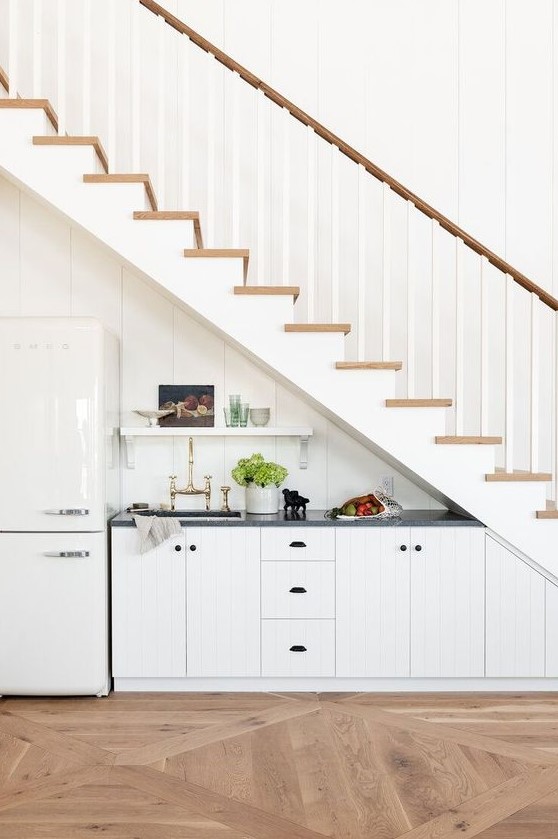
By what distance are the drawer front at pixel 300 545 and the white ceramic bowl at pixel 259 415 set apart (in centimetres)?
69

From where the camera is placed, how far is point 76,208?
138 inches

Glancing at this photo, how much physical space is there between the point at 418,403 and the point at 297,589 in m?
1.05

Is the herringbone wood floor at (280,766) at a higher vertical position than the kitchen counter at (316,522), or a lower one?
lower

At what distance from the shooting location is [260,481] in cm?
398

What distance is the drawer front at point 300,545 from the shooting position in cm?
375

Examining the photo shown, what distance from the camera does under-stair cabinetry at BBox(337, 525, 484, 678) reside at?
3.72 m

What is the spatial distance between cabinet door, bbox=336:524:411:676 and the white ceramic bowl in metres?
0.84

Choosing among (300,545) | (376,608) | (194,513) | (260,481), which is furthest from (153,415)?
(376,608)

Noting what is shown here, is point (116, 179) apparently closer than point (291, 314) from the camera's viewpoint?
Yes

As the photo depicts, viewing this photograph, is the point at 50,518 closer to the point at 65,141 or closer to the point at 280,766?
the point at 280,766

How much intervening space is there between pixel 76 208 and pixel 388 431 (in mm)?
1723

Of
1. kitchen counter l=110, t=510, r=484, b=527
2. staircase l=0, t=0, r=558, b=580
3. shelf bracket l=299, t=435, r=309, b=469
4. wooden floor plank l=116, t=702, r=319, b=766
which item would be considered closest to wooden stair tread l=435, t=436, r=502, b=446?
staircase l=0, t=0, r=558, b=580

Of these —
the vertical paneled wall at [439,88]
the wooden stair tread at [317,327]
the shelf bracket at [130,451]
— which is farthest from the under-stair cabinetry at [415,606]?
the vertical paneled wall at [439,88]

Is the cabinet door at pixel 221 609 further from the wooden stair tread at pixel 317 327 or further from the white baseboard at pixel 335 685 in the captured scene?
the wooden stair tread at pixel 317 327
